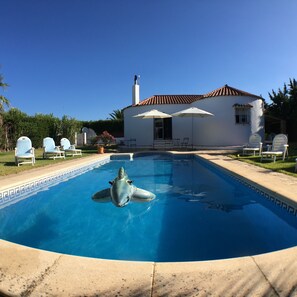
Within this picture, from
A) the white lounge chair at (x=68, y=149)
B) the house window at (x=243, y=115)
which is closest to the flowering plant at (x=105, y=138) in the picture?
the white lounge chair at (x=68, y=149)

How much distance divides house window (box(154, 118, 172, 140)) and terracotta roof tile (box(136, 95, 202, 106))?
1479mm

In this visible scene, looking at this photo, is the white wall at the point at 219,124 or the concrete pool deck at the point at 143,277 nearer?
the concrete pool deck at the point at 143,277

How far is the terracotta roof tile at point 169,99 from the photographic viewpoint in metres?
23.1

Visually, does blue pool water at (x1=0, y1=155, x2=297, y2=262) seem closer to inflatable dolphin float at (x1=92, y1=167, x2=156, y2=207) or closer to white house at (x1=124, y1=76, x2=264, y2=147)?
inflatable dolphin float at (x1=92, y1=167, x2=156, y2=207)

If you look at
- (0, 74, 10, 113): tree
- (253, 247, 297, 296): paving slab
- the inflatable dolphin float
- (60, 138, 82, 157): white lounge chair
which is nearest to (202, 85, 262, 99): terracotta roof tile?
(60, 138, 82, 157): white lounge chair

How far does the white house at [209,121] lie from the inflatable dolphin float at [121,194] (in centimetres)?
1516

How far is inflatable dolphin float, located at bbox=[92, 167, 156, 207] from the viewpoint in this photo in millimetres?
5637

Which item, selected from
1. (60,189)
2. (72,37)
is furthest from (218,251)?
(72,37)

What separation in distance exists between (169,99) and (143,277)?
22.3 meters

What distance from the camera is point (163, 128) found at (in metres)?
23.9

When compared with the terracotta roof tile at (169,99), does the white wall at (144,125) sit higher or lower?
lower

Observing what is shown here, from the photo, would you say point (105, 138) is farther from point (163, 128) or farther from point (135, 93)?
point (163, 128)

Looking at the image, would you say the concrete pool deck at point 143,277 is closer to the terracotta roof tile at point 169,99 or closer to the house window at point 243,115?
the house window at point 243,115

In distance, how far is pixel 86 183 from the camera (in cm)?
998
